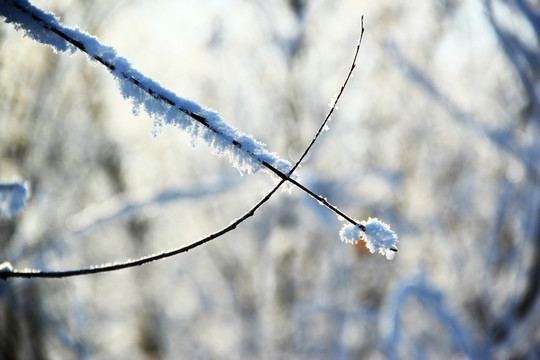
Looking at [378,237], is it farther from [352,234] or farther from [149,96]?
[149,96]

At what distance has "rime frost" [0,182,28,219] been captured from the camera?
1423mm

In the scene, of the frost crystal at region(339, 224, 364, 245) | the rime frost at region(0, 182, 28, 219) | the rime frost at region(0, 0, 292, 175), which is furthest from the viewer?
the rime frost at region(0, 182, 28, 219)

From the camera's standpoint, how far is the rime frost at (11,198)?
1423 millimetres

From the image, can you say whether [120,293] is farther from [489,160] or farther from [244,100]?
[489,160]

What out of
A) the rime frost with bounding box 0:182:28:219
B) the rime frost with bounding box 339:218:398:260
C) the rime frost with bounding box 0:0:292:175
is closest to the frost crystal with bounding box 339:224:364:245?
the rime frost with bounding box 339:218:398:260

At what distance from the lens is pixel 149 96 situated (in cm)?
88

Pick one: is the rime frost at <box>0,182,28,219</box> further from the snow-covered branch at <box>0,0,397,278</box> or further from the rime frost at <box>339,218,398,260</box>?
the rime frost at <box>339,218,398,260</box>

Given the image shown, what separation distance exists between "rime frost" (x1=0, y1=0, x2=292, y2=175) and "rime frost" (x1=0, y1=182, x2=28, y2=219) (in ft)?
2.73

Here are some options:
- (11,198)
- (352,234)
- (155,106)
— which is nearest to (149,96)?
(155,106)

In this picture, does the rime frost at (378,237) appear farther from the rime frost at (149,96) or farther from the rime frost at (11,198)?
the rime frost at (11,198)

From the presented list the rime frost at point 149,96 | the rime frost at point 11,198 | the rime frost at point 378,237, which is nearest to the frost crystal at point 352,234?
the rime frost at point 378,237

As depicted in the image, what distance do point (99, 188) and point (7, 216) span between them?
8.11 m

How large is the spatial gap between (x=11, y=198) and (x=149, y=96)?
99cm

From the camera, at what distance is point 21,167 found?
4543 millimetres
